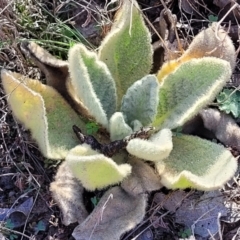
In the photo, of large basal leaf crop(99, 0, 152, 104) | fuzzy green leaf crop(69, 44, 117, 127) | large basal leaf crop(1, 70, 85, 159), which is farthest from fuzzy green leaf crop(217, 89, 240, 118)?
large basal leaf crop(1, 70, 85, 159)

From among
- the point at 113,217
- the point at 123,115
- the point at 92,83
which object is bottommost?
the point at 113,217

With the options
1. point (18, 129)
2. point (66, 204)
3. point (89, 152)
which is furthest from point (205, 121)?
point (18, 129)

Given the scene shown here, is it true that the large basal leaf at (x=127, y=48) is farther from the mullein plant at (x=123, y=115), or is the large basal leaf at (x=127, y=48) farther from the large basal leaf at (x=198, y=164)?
the large basal leaf at (x=198, y=164)

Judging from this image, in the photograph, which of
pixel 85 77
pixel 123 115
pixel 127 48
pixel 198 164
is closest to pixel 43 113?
pixel 85 77

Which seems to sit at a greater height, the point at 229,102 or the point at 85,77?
the point at 85,77

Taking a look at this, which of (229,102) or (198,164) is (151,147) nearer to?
(198,164)
